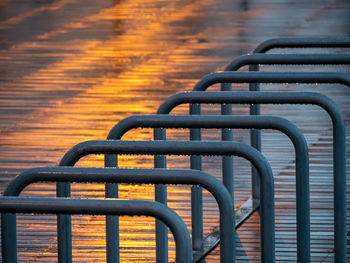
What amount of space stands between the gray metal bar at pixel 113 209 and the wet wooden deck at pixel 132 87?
240cm

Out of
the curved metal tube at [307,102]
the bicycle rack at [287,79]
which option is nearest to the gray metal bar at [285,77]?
the bicycle rack at [287,79]

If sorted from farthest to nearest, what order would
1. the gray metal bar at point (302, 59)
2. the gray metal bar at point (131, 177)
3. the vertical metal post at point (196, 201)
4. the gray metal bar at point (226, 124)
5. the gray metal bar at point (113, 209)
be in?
the vertical metal post at point (196, 201), the gray metal bar at point (302, 59), the gray metal bar at point (226, 124), the gray metal bar at point (131, 177), the gray metal bar at point (113, 209)

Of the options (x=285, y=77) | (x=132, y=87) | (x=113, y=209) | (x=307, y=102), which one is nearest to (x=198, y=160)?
(x=285, y=77)

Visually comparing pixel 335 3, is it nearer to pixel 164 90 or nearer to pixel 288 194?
pixel 164 90

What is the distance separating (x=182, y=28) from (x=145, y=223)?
7.87 meters

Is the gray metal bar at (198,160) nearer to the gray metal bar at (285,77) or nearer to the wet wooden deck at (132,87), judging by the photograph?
the gray metal bar at (285,77)

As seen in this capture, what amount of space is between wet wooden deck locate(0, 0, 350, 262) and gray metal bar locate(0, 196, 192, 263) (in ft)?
7.87

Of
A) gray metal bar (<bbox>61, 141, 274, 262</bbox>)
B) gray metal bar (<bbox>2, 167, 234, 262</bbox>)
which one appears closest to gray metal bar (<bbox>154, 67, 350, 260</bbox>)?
gray metal bar (<bbox>61, 141, 274, 262</bbox>)

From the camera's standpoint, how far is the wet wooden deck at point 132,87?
5730 millimetres

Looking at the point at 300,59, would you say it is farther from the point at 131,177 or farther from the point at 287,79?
the point at 131,177

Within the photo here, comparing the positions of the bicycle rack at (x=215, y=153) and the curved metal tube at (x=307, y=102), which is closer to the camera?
the bicycle rack at (x=215, y=153)

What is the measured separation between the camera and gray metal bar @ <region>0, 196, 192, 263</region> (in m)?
2.78

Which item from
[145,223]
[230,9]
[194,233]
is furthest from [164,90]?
[230,9]

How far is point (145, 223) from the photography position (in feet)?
19.2
